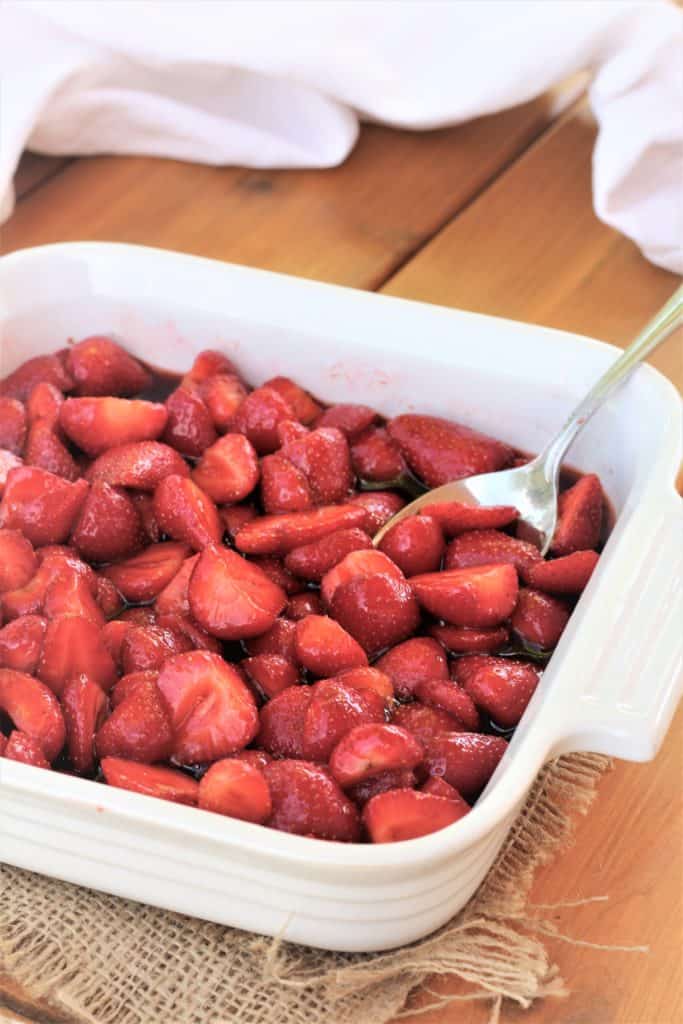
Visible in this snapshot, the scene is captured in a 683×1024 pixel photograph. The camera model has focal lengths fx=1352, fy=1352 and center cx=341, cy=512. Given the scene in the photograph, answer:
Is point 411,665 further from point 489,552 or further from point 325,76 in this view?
point 325,76

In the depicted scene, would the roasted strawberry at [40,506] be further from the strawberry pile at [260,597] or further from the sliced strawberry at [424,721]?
the sliced strawberry at [424,721]

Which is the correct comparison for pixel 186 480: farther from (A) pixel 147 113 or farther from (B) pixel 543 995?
(A) pixel 147 113

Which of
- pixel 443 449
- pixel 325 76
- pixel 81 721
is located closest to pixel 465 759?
pixel 81 721

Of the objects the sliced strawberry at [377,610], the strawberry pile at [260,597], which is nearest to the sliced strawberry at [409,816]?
the strawberry pile at [260,597]

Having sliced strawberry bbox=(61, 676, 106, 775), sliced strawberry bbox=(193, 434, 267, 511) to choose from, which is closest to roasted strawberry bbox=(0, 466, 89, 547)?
sliced strawberry bbox=(193, 434, 267, 511)

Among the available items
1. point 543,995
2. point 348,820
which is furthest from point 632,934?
point 348,820

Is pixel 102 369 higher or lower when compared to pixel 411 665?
lower
